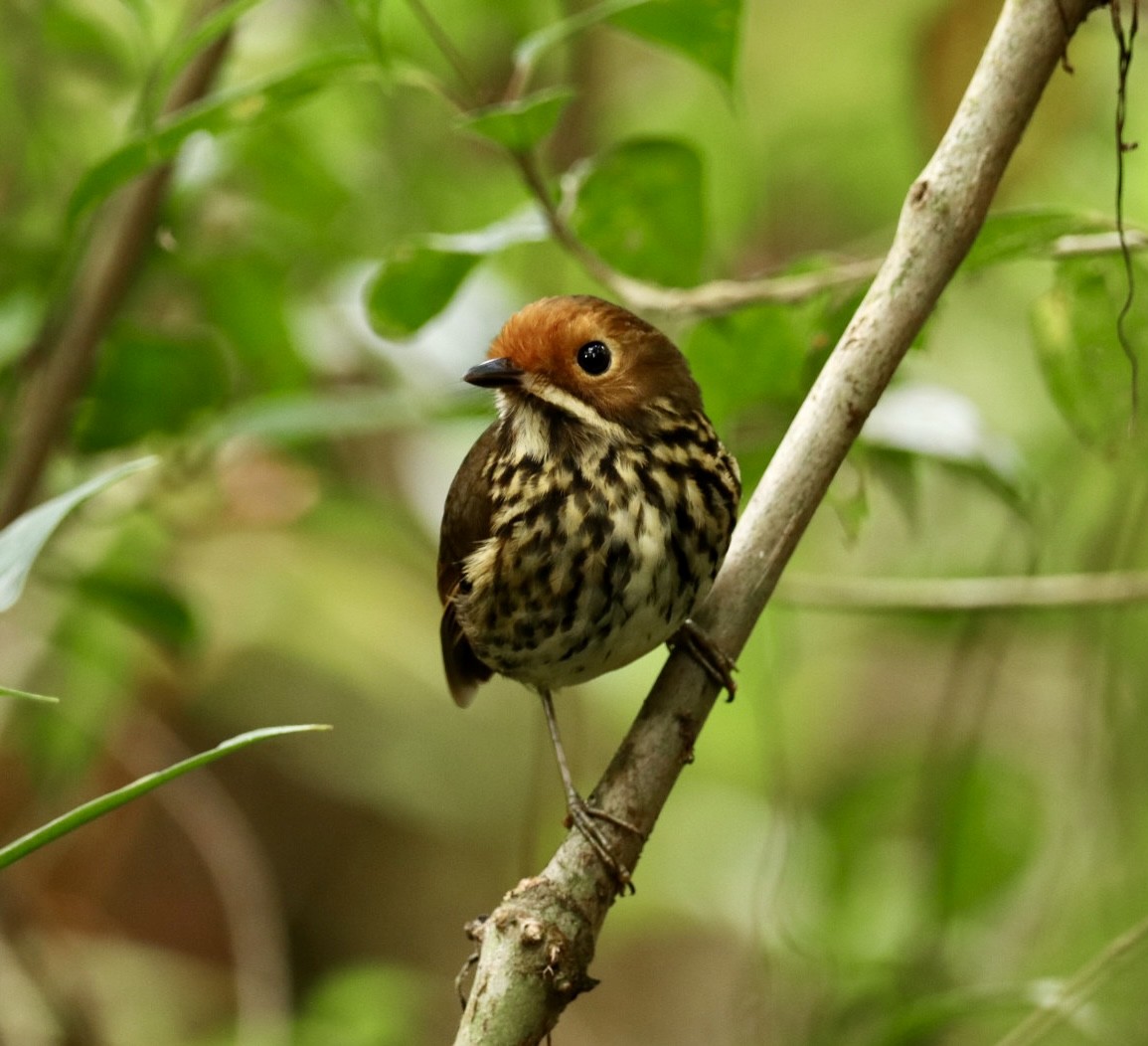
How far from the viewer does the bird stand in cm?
219

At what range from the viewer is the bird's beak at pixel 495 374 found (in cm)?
223

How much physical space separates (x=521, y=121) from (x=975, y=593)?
4.40 feet

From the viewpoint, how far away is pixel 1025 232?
197 centimetres

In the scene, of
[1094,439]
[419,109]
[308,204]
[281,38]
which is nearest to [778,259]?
[419,109]

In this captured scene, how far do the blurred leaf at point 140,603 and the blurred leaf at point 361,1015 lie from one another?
53.6 inches

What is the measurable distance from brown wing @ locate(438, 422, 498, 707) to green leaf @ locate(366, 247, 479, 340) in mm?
232

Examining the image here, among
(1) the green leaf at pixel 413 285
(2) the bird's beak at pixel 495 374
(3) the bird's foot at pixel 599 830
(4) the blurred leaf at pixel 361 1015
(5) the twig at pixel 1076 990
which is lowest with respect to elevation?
(3) the bird's foot at pixel 599 830

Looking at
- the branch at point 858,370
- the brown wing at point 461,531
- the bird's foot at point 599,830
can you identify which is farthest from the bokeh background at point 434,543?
the bird's foot at point 599,830

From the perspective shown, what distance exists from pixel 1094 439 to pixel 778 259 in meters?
3.11

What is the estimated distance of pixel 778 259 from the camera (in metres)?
5.17

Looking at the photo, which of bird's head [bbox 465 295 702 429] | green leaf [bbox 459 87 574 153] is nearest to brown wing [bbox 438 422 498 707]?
bird's head [bbox 465 295 702 429]

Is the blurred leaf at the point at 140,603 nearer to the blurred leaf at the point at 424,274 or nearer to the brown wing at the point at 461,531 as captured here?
the brown wing at the point at 461,531

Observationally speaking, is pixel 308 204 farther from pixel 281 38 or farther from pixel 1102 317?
pixel 1102 317

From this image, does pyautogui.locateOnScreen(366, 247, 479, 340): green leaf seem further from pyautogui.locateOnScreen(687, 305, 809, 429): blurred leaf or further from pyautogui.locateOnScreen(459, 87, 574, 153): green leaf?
pyautogui.locateOnScreen(687, 305, 809, 429): blurred leaf
